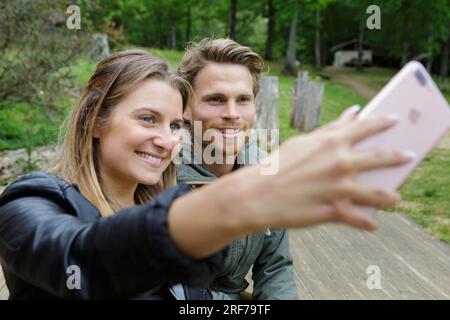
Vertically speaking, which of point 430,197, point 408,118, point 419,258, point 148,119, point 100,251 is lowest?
point 430,197

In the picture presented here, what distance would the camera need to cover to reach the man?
204cm

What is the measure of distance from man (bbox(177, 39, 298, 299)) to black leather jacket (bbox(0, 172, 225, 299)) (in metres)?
1.00

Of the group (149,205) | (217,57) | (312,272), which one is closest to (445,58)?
(312,272)

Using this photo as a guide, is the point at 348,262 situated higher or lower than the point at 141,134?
lower

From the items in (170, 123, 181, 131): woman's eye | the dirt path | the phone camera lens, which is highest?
the phone camera lens

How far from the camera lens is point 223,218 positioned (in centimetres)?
69

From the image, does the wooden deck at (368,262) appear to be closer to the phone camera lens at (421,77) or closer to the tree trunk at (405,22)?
the phone camera lens at (421,77)

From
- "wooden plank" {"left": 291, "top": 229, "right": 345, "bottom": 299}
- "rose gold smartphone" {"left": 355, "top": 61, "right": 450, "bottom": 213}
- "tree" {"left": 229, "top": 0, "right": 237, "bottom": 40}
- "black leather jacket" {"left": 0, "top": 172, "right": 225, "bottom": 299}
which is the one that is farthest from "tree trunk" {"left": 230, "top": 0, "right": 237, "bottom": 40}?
"rose gold smartphone" {"left": 355, "top": 61, "right": 450, "bottom": 213}

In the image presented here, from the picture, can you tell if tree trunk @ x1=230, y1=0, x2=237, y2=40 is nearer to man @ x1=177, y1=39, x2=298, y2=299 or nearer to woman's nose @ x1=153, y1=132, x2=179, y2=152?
man @ x1=177, y1=39, x2=298, y2=299

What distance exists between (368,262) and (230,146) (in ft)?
7.07

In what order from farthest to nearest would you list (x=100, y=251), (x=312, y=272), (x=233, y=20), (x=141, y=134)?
(x=233, y=20) < (x=312, y=272) < (x=141, y=134) < (x=100, y=251)

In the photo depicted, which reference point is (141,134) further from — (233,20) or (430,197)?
(233,20)

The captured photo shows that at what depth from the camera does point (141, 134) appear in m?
1.36

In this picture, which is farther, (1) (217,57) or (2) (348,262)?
(2) (348,262)
